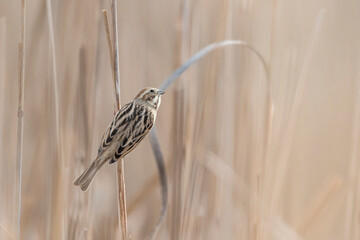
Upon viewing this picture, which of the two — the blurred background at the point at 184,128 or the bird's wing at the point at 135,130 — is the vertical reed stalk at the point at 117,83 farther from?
the blurred background at the point at 184,128

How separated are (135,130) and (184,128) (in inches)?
10.5

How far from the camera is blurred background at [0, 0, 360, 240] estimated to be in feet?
5.16

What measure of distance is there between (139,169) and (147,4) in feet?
2.53

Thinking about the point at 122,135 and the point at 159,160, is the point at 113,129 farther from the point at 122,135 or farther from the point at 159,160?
the point at 159,160

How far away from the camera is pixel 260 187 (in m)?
1.56

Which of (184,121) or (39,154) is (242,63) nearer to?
(184,121)

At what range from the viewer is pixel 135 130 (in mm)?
1392

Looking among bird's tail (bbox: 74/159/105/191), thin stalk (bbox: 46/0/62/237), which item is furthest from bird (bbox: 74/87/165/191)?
thin stalk (bbox: 46/0/62/237)

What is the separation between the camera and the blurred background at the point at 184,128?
1572mm

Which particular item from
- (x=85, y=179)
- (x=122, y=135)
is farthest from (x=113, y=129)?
(x=85, y=179)

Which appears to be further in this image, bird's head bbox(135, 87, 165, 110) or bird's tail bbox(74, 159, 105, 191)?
bird's head bbox(135, 87, 165, 110)

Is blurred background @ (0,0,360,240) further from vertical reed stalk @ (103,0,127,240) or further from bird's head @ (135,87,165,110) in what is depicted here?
vertical reed stalk @ (103,0,127,240)

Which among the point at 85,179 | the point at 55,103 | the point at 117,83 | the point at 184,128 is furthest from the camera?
the point at 184,128

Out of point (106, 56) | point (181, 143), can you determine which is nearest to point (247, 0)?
point (181, 143)
